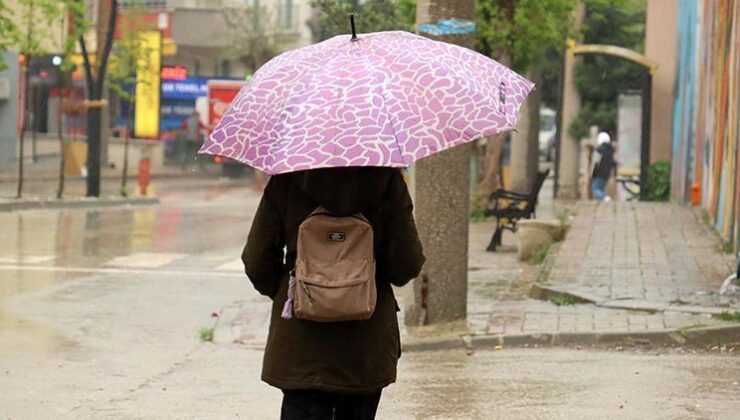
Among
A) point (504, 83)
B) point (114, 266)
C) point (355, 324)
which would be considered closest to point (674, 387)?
point (504, 83)

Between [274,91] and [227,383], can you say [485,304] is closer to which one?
[227,383]

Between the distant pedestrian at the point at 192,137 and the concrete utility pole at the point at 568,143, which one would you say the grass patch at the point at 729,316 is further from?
the distant pedestrian at the point at 192,137

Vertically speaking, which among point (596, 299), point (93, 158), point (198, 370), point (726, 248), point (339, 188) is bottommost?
point (198, 370)

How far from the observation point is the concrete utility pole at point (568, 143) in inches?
1302

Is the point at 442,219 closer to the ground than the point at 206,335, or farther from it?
farther from it

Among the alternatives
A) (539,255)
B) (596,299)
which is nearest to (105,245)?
(539,255)

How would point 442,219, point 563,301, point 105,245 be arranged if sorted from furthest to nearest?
point 105,245, point 563,301, point 442,219

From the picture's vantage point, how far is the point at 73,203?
92.3ft

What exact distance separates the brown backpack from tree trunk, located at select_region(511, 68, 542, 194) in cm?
2400

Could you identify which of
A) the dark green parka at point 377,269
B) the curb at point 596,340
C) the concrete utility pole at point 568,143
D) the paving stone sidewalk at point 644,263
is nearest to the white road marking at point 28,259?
the paving stone sidewalk at point 644,263

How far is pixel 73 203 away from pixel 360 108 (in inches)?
932

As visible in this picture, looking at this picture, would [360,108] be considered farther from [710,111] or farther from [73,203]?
[73,203]

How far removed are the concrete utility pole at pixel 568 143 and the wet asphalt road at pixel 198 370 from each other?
59.1 feet

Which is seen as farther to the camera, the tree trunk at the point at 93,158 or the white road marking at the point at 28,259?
the tree trunk at the point at 93,158
